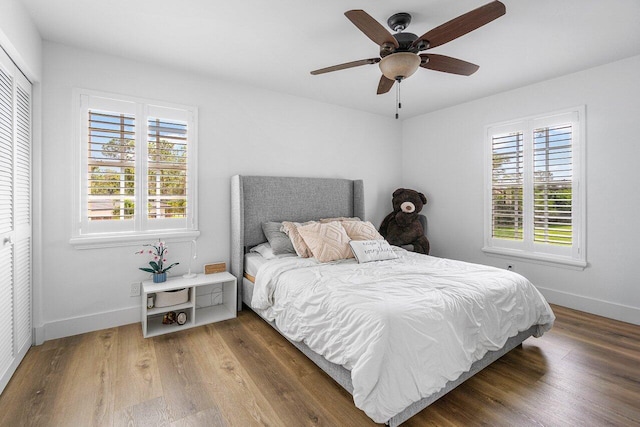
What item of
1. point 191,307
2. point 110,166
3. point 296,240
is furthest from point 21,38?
point 296,240

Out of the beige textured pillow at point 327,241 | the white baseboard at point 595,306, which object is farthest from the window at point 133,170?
the white baseboard at point 595,306

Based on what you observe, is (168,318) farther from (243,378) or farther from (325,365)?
(325,365)

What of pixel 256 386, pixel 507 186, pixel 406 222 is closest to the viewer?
pixel 256 386

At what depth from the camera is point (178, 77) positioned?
10.1 ft

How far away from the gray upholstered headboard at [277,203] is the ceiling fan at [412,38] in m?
1.66

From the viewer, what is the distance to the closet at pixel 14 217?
191 centimetres

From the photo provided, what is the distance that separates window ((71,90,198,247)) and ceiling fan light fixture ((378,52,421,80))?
2053 mm

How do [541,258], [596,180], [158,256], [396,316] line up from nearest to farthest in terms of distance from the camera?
[396,316], [158,256], [596,180], [541,258]

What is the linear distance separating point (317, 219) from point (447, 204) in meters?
1.99

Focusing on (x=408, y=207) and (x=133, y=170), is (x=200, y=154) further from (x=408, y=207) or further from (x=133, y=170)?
(x=408, y=207)

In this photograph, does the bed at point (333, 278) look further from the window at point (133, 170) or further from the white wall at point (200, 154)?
the window at point (133, 170)

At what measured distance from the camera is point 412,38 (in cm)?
212

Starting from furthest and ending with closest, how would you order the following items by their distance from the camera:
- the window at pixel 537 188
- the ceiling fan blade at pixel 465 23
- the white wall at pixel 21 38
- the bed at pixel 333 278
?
the window at pixel 537 188, the white wall at pixel 21 38, the ceiling fan blade at pixel 465 23, the bed at pixel 333 278

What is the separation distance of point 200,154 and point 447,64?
244cm
